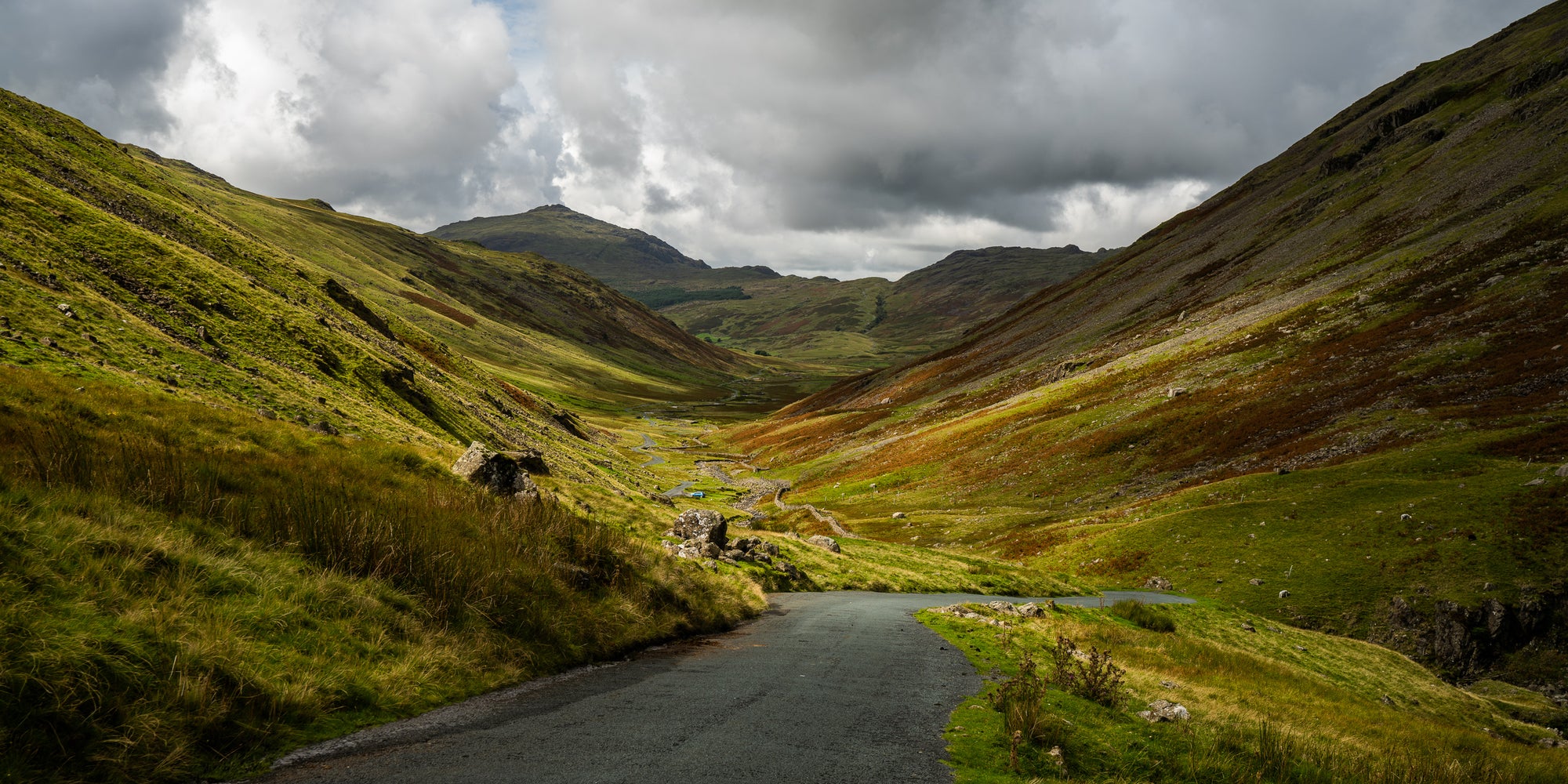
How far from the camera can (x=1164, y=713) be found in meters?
14.7

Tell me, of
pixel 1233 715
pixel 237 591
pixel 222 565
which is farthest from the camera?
pixel 1233 715

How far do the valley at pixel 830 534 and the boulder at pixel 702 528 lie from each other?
0.23 m

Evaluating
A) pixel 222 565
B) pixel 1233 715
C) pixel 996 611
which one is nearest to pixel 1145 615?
pixel 996 611

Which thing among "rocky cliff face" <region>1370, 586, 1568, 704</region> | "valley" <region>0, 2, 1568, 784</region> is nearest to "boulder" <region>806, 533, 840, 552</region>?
"valley" <region>0, 2, 1568, 784</region>

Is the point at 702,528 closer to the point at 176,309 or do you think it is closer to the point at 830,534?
the point at 830,534

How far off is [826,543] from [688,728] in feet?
127

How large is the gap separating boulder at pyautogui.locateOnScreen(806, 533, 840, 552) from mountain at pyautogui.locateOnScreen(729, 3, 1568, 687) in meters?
16.0

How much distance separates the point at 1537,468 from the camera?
38562 mm

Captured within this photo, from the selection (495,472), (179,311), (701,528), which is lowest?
(701,528)

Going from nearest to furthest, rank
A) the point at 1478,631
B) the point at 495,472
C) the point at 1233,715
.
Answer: the point at 1233,715
the point at 495,472
the point at 1478,631

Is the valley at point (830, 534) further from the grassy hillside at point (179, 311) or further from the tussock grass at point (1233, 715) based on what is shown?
the grassy hillside at point (179, 311)

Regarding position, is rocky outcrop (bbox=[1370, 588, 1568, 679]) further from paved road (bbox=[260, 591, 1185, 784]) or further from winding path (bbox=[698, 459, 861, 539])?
winding path (bbox=[698, 459, 861, 539])

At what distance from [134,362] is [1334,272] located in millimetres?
117495

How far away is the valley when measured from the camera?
1006 centimetres
